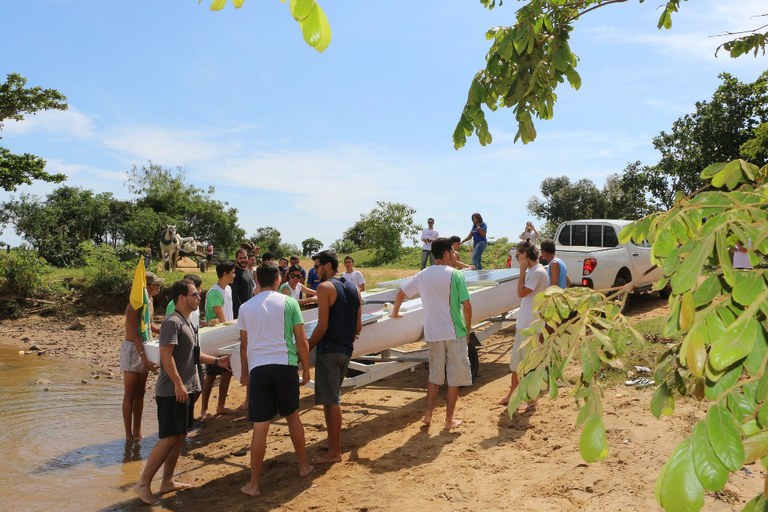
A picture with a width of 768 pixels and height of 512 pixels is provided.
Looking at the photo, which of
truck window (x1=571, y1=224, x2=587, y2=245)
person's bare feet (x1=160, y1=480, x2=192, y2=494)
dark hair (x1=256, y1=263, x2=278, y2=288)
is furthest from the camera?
truck window (x1=571, y1=224, x2=587, y2=245)

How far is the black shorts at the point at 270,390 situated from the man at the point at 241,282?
11.2 ft

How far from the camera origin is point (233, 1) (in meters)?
1.58

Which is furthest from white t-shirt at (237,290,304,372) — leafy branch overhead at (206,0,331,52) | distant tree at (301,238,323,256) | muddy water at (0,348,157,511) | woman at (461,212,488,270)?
distant tree at (301,238,323,256)

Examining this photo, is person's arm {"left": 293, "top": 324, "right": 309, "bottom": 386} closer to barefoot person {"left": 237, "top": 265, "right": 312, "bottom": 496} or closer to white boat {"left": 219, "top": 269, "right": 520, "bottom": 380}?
barefoot person {"left": 237, "top": 265, "right": 312, "bottom": 496}

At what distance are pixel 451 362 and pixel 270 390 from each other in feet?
6.44

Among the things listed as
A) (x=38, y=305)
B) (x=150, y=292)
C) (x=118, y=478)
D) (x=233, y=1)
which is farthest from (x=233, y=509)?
(x=38, y=305)

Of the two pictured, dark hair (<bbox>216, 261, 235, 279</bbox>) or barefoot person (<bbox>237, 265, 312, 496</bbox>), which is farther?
dark hair (<bbox>216, 261, 235, 279</bbox>)

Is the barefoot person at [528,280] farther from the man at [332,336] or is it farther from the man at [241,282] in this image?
the man at [241,282]

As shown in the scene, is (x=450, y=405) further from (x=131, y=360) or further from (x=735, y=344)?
(x=735, y=344)

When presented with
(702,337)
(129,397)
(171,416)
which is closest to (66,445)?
(129,397)

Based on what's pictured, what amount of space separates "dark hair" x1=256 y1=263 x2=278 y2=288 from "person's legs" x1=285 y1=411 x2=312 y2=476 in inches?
46.0

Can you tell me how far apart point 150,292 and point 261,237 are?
36.9m

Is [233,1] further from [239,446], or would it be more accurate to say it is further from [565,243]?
[565,243]

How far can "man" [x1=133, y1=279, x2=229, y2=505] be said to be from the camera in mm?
5605
